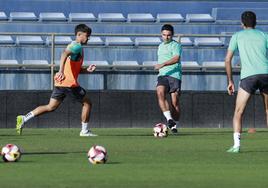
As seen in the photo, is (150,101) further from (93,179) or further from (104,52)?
(93,179)

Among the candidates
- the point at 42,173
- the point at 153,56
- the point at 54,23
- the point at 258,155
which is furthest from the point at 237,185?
the point at 54,23

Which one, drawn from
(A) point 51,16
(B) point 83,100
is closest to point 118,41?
Answer: (A) point 51,16

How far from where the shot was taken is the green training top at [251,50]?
16141mm

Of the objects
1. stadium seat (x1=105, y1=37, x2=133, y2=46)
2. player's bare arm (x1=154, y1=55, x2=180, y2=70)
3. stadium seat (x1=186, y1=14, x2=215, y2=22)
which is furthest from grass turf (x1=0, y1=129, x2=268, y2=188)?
stadium seat (x1=186, y1=14, x2=215, y2=22)

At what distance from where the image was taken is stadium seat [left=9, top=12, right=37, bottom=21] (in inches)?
1276

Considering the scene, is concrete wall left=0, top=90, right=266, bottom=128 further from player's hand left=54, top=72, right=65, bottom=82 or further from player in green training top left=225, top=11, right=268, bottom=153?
player in green training top left=225, top=11, right=268, bottom=153

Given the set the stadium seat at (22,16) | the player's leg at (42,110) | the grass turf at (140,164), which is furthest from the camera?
the stadium seat at (22,16)

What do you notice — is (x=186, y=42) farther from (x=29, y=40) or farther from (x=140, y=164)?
(x=140, y=164)

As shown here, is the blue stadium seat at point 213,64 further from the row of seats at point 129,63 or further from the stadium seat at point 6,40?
the stadium seat at point 6,40

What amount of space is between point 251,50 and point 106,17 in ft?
57.0

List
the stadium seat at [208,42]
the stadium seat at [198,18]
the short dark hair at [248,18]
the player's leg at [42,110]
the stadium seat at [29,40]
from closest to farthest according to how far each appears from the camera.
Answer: the short dark hair at [248,18] → the player's leg at [42,110] → the stadium seat at [29,40] → the stadium seat at [208,42] → the stadium seat at [198,18]

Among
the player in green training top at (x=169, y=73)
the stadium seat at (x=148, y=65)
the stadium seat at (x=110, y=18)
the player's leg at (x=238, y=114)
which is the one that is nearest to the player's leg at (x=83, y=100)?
the player in green training top at (x=169, y=73)

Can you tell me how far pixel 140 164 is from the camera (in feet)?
43.8

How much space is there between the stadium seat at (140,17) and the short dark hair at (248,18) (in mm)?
17459
